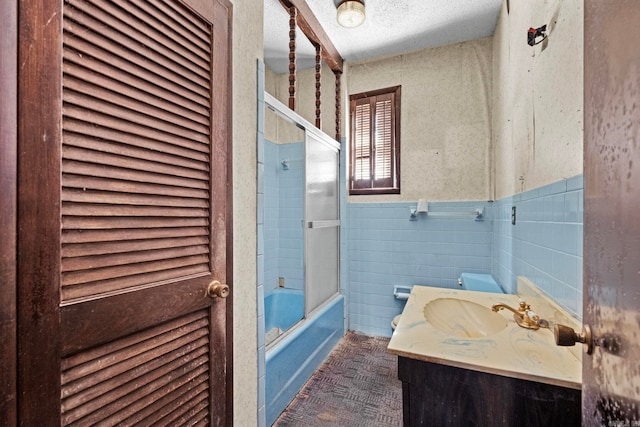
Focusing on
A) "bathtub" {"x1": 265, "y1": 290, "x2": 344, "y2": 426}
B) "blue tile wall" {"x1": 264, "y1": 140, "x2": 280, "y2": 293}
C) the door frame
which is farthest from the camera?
"blue tile wall" {"x1": 264, "y1": 140, "x2": 280, "y2": 293}

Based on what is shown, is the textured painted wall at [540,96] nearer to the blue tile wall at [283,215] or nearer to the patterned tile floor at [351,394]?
the patterned tile floor at [351,394]

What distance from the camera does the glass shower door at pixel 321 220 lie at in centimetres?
215

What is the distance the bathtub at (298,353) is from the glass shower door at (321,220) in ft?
0.38

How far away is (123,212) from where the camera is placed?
76 cm

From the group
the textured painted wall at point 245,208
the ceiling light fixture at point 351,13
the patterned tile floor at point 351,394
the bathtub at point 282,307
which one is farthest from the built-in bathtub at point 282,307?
the ceiling light fixture at point 351,13

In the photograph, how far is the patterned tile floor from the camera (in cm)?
166

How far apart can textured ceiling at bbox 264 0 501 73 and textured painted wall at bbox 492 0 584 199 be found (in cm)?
25

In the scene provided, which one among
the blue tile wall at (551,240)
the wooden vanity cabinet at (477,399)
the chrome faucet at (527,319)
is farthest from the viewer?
the chrome faucet at (527,319)

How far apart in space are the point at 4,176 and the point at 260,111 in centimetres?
97

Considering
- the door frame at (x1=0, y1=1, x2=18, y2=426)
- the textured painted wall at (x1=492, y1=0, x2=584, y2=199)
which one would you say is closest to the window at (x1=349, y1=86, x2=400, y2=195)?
the textured painted wall at (x1=492, y1=0, x2=584, y2=199)

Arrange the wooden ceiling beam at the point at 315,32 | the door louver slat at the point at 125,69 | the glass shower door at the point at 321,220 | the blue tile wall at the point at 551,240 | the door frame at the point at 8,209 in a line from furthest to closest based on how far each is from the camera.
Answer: the glass shower door at the point at 321,220
the wooden ceiling beam at the point at 315,32
the blue tile wall at the point at 551,240
the door louver slat at the point at 125,69
the door frame at the point at 8,209

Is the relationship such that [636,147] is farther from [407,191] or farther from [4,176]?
[407,191]

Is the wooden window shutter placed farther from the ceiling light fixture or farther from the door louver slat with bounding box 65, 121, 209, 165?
the ceiling light fixture

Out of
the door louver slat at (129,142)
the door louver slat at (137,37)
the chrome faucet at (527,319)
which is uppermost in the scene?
the door louver slat at (137,37)
